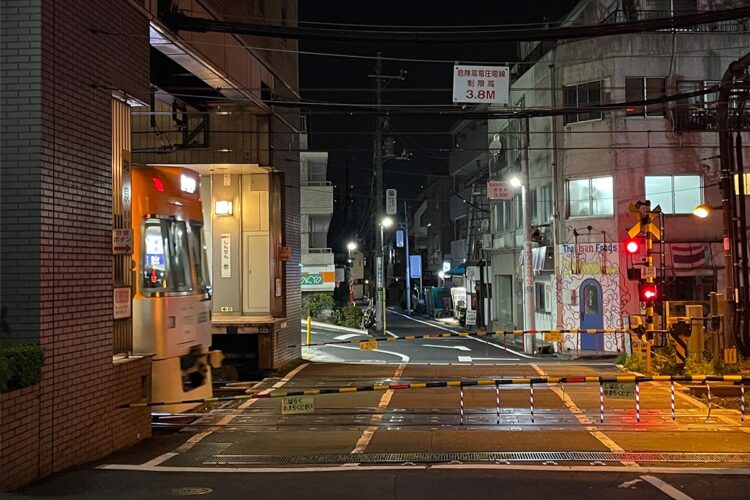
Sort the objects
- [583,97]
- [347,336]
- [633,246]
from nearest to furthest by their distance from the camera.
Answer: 1. [633,246]
2. [583,97]
3. [347,336]

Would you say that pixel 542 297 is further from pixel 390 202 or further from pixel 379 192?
pixel 390 202

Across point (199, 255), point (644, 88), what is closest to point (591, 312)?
point (644, 88)

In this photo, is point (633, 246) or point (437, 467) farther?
point (633, 246)

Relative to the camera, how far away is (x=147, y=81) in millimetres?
11336

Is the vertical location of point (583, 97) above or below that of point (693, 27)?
below

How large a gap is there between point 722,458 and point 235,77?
39.8ft

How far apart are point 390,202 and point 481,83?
92.6ft

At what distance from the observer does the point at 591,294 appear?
27.1m

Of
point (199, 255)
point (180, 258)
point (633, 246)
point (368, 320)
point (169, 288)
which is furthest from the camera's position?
point (368, 320)

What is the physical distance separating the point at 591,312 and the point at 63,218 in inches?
863

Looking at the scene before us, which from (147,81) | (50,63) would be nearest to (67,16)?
(50,63)

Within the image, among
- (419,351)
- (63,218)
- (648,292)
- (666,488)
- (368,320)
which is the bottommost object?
(419,351)

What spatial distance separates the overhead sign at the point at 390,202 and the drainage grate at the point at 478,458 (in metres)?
32.0

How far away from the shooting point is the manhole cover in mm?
7616
